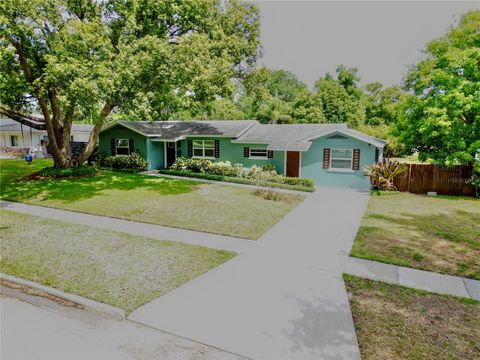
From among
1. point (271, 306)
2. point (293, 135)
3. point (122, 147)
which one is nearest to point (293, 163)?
point (293, 135)

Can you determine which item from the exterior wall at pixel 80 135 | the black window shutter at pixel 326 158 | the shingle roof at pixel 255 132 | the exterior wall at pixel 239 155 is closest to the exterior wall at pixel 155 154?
the shingle roof at pixel 255 132

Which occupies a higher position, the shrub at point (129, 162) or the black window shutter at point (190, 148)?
the black window shutter at point (190, 148)

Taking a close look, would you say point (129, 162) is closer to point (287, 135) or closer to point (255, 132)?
point (255, 132)

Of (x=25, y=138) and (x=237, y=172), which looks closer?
Result: (x=237, y=172)

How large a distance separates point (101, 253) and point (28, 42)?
13462mm

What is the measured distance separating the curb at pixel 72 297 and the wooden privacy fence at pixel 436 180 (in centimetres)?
1668

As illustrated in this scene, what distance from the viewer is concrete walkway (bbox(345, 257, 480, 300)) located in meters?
6.17

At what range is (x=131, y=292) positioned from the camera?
5.81 m

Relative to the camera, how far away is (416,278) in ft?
22.0

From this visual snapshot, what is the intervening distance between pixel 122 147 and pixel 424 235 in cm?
2245

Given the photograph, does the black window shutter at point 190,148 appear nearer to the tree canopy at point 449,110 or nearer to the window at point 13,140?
the tree canopy at point 449,110

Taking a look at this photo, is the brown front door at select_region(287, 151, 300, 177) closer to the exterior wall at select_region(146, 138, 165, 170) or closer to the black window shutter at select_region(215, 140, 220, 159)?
the black window shutter at select_region(215, 140, 220, 159)

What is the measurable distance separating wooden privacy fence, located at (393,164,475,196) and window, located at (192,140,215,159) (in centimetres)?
1270

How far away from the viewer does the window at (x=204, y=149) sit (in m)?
22.8
